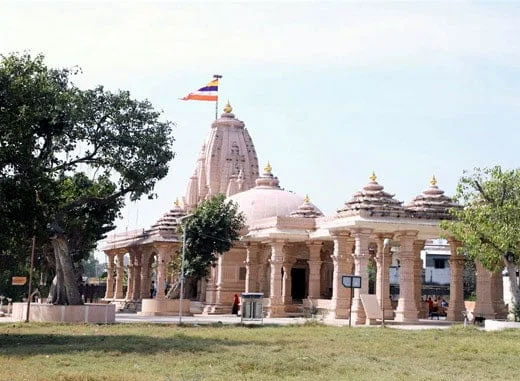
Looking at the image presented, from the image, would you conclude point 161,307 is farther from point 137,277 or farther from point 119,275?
point 119,275

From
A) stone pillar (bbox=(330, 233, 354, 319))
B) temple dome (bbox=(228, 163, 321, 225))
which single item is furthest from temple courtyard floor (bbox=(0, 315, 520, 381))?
temple dome (bbox=(228, 163, 321, 225))

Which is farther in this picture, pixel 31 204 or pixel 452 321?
pixel 452 321

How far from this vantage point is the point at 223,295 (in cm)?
5084

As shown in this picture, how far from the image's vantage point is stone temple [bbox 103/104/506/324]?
3747cm

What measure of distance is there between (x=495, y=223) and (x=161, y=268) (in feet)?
83.4

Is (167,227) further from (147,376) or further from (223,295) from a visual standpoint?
(147,376)

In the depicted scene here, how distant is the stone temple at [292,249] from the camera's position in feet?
123

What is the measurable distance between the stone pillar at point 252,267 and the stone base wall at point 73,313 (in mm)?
17175

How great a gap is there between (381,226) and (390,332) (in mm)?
→ 9294

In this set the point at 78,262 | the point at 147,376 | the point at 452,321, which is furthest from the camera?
the point at 78,262

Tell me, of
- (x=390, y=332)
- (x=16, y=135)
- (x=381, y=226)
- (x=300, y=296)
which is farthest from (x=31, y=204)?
(x=300, y=296)

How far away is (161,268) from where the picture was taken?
165 ft

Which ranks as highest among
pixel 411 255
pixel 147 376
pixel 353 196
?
pixel 353 196

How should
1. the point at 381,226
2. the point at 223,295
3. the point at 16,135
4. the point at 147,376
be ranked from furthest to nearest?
the point at 223,295, the point at 381,226, the point at 16,135, the point at 147,376
